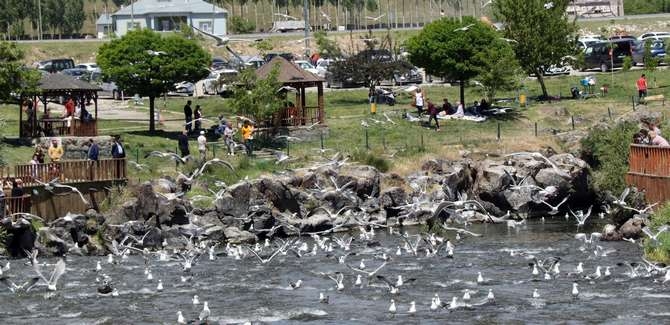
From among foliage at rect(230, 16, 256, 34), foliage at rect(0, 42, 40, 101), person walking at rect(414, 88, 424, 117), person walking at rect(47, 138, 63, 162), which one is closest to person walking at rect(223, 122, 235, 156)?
foliage at rect(0, 42, 40, 101)

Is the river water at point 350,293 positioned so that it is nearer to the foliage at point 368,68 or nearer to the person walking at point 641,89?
the person walking at point 641,89

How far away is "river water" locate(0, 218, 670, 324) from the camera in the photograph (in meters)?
37.0

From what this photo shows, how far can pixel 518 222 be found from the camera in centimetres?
5700

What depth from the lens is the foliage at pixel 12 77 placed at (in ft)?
188

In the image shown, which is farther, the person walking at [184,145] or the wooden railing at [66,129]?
the wooden railing at [66,129]

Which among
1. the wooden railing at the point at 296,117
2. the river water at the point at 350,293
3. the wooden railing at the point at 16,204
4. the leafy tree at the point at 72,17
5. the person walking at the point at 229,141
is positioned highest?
the leafy tree at the point at 72,17

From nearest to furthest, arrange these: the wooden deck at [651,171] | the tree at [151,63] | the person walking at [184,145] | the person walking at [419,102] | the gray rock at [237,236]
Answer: the wooden deck at [651,171]
the gray rock at [237,236]
the person walking at [184,145]
the tree at [151,63]
the person walking at [419,102]

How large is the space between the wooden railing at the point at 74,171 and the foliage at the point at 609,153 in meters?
18.1

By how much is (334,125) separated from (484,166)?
10.4 meters

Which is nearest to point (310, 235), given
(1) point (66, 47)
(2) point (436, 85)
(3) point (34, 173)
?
(3) point (34, 173)

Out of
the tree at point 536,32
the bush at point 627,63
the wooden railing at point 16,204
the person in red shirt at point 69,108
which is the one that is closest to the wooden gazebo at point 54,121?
the person in red shirt at point 69,108

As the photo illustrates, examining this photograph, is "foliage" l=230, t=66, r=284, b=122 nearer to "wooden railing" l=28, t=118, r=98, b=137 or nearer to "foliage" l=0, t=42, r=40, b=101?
"wooden railing" l=28, t=118, r=98, b=137

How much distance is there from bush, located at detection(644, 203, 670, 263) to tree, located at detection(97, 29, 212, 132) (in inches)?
1035

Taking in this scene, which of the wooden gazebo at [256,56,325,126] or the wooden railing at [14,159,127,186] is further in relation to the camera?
the wooden gazebo at [256,56,325,126]
